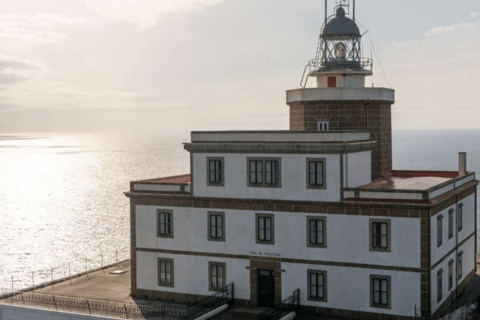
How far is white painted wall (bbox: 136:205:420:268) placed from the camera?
113 feet

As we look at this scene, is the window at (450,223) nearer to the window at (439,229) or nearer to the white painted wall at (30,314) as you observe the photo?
the window at (439,229)

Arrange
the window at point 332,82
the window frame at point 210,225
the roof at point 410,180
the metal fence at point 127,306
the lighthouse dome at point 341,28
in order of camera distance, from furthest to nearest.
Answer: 1. the lighthouse dome at point 341,28
2. the window at point 332,82
3. the window frame at point 210,225
4. the roof at point 410,180
5. the metal fence at point 127,306

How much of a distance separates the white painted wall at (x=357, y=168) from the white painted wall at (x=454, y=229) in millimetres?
4501

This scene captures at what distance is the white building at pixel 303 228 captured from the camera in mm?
34781

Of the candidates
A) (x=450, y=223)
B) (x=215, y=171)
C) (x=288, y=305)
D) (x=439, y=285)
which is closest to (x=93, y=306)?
(x=215, y=171)

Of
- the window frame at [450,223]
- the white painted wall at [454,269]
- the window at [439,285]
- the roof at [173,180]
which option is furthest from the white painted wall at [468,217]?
the roof at [173,180]

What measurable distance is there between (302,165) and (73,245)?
50344mm

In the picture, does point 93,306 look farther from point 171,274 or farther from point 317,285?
point 317,285

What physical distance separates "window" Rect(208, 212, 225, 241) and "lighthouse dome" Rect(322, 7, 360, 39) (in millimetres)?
14903

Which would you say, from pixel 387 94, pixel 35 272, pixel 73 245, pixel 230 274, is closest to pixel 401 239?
pixel 230 274

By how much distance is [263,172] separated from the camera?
1480 inches

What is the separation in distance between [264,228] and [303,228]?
216 centimetres

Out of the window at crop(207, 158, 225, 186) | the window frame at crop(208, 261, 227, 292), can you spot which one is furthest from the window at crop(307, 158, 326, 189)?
the window frame at crop(208, 261, 227, 292)

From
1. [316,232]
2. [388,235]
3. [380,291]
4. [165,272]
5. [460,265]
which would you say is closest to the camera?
[388,235]
